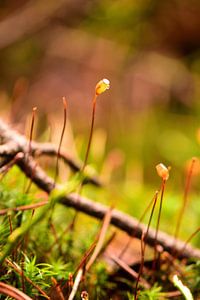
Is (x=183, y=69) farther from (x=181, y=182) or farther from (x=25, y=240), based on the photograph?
(x=25, y=240)

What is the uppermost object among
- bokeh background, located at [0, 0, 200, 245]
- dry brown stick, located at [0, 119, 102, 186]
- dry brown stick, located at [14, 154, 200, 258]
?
bokeh background, located at [0, 0, 200, 245]

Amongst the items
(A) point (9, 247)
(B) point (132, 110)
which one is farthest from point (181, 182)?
(A) point (9, 247)

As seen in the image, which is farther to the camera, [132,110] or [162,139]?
[132,110]

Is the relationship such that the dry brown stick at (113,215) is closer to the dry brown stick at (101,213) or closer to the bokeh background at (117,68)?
the dry brown stick at (101,213)

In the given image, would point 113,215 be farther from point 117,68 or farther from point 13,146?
point 117,68

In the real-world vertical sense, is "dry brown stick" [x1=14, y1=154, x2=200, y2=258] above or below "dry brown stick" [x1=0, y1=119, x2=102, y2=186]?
below

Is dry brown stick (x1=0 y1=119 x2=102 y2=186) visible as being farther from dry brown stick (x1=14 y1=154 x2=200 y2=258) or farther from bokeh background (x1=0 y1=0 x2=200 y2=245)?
bokeh background (x1=0 y1=0 x2=200 y2=245)

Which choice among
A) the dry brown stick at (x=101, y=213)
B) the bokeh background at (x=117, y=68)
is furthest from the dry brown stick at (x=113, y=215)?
the bokeh background at (x=117, y=68)

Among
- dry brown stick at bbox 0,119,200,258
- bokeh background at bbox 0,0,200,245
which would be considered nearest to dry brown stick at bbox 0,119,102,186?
dry brown stick at bbox 0,119,200,258
